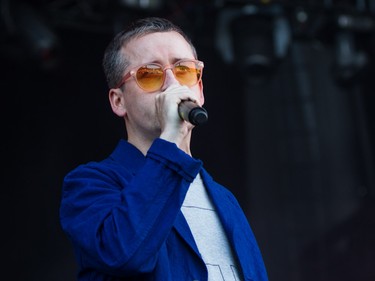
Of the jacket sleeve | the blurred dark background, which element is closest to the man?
the jacket sleeve

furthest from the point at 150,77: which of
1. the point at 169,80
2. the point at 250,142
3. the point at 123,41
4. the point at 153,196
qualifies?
the point at 250,142

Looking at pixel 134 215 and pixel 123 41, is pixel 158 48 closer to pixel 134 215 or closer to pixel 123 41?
pixel 123 41

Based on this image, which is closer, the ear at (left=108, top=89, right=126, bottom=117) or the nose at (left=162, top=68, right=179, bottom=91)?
the nose at (left=162, top=68, right=179, bottom=91)

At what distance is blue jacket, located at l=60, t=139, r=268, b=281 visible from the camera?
1079mm

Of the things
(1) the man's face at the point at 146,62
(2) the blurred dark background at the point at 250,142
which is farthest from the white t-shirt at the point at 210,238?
(2) the blurred dark background at the point at 250,142

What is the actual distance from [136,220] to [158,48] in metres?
0.41

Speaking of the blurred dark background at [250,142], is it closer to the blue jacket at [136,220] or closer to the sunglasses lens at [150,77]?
the sunglasses lens at [150,77]

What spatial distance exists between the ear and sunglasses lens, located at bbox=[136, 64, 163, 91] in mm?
92

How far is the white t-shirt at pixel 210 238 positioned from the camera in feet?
4.14

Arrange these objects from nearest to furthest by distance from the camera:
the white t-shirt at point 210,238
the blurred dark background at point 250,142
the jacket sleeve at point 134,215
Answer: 1. the jacket sleeve at point 134,215
2. the white t-shirt at point 210,238
3. the blurred dark background at point 250,142

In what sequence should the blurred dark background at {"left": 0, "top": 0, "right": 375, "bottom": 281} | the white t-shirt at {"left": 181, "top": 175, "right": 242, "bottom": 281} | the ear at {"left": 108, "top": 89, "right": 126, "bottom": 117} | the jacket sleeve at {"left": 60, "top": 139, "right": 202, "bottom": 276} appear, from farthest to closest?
1. the blurred dark background at {"left": 0, "top": 0, "right": 375, "bottom": 281}
2. the ear at {"left": 108, "top": 89, "right": 126, "bottom": 117}
3. the white t-shirt at {"left": 181, "top": 175, "right": 242, "bottom": 281}
4. the jacket sleeve at {"left": 60, "top": 139, "right": 202, "bottom": 276}

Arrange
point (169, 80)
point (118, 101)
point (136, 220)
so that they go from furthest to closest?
point (118, 101) → point (169, 80) → point (136, 220)

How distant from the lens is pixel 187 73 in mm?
1326

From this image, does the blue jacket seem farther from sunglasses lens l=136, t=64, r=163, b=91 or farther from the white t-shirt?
sunglasses lens l=136, t=64, r=163, b=91
